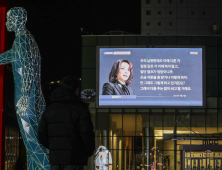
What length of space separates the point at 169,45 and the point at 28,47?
22438mm

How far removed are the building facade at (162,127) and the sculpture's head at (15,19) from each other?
21.5m

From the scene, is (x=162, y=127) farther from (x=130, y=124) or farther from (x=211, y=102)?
(x=211, y=102)

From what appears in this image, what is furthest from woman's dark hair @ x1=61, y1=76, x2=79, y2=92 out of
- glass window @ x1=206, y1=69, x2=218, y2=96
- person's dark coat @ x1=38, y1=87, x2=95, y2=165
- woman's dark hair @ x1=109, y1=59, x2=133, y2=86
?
glass window @ x1=206, y1=69, x2=218, y2=96

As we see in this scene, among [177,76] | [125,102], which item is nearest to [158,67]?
[177,76]

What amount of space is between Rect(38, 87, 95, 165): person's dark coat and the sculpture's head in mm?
3393

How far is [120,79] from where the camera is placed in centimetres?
2800

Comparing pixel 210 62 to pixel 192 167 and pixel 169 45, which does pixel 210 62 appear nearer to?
pixel 169 45

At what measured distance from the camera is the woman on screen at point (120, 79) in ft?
90.8

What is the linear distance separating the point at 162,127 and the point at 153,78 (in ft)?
11.3

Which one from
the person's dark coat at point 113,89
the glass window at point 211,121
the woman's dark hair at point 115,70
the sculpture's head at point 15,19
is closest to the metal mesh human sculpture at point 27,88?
the sculpture's head at point 15,19

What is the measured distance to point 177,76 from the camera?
27.9 m

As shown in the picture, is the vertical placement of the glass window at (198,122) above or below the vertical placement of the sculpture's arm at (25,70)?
below

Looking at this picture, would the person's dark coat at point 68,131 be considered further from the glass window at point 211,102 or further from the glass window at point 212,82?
the glass window at point 212,82

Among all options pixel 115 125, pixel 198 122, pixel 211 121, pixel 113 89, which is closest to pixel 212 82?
pixel 211 121
